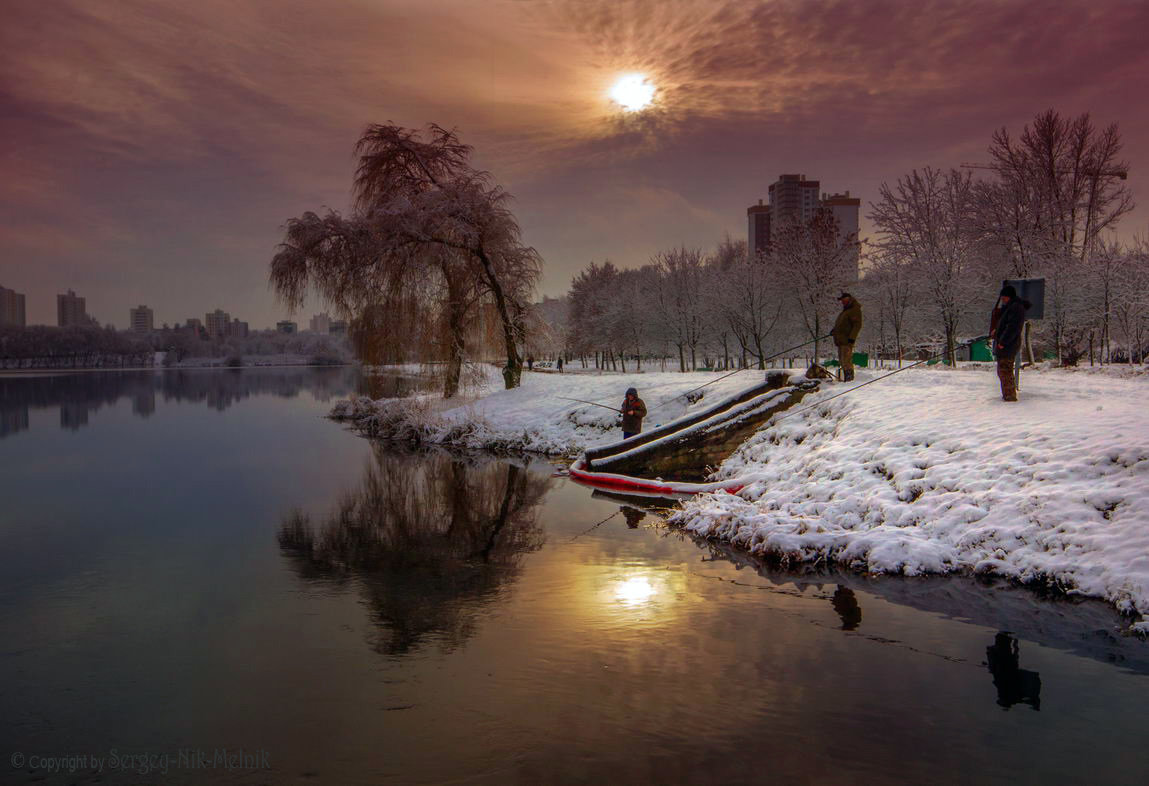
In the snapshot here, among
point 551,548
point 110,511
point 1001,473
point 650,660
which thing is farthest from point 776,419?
point 110,511

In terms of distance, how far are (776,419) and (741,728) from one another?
12910 mm

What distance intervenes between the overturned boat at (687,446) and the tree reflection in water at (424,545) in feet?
6.53

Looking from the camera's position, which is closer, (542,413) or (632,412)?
(632,412)

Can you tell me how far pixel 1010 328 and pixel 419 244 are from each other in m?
20.9

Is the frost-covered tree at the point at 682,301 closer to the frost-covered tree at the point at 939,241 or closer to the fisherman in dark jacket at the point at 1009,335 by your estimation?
the frost-covered tree at the point at 939,241

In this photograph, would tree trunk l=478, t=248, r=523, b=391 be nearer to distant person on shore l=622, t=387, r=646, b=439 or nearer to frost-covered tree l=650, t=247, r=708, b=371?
distant person on shore l=622, t=387, r=646, b=439

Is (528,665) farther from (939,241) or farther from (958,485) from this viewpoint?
(939,241)

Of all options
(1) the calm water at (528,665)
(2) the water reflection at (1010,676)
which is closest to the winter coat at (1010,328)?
(1) the calm water at (528,665)

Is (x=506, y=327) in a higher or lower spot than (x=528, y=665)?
higher

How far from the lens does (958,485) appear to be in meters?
10.9

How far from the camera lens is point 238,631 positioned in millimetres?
8211

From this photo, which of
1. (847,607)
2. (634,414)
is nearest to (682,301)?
(634,414)

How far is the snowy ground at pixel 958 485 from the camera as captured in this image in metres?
9.05

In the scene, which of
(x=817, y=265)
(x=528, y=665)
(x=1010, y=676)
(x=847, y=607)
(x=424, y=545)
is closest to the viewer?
(x=1010, y=676)
